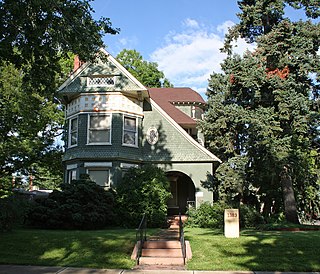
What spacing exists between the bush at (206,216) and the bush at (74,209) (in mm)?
4630

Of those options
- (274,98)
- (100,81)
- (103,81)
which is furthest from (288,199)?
(100,81)

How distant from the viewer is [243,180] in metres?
20.6

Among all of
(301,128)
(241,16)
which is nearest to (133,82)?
(241,16)

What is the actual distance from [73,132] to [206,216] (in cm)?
955

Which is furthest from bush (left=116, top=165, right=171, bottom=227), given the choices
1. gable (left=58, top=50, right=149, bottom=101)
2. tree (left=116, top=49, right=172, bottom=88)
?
tree (left=116, top=49, right=172, bottom=88)

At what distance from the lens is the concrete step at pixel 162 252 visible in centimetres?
1079

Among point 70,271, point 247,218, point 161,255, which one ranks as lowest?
point 70,271

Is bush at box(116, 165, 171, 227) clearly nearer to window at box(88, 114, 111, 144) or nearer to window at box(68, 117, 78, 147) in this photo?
window at box(88, 114, 111, 144)

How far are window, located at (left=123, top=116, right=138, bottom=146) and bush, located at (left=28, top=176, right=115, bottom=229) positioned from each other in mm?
4420

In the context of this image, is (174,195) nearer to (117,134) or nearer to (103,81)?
(117,134)

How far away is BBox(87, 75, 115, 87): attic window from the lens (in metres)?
21.5

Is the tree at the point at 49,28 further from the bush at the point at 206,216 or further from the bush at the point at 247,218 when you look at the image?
the bush at the point at 247,218

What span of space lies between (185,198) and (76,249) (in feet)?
45.3

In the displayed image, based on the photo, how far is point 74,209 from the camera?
1616 cm
